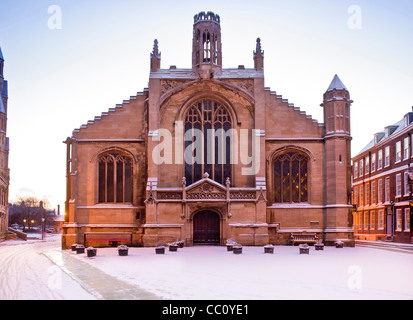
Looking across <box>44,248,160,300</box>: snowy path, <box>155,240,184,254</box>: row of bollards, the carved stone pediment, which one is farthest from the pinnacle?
<box>44,248,160,300</box>: snowy path

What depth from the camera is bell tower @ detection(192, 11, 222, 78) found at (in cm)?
4431

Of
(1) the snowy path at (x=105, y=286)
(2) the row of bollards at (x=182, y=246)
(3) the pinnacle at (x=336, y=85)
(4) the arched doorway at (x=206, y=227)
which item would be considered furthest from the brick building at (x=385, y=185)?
(1) the snowy path at (x=105, y=286)

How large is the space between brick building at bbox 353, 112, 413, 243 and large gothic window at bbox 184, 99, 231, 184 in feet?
58.3

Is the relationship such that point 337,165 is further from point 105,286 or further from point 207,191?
point 105,286

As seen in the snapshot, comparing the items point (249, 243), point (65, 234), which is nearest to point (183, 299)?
point (249, 243)

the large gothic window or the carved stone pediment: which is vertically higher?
the large gothic window

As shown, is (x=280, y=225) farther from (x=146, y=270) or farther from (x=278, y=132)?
(x=146, y=270)

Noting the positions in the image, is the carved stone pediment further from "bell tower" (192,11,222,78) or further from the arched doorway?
"bell tower" (192,11,222,78)

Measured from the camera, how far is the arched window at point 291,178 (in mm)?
43406

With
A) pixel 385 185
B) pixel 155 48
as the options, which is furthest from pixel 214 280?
pixel 385 185

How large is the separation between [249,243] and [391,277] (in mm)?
21348

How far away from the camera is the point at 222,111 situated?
43469 mm

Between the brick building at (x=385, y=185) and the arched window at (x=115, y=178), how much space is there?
2420 cm
